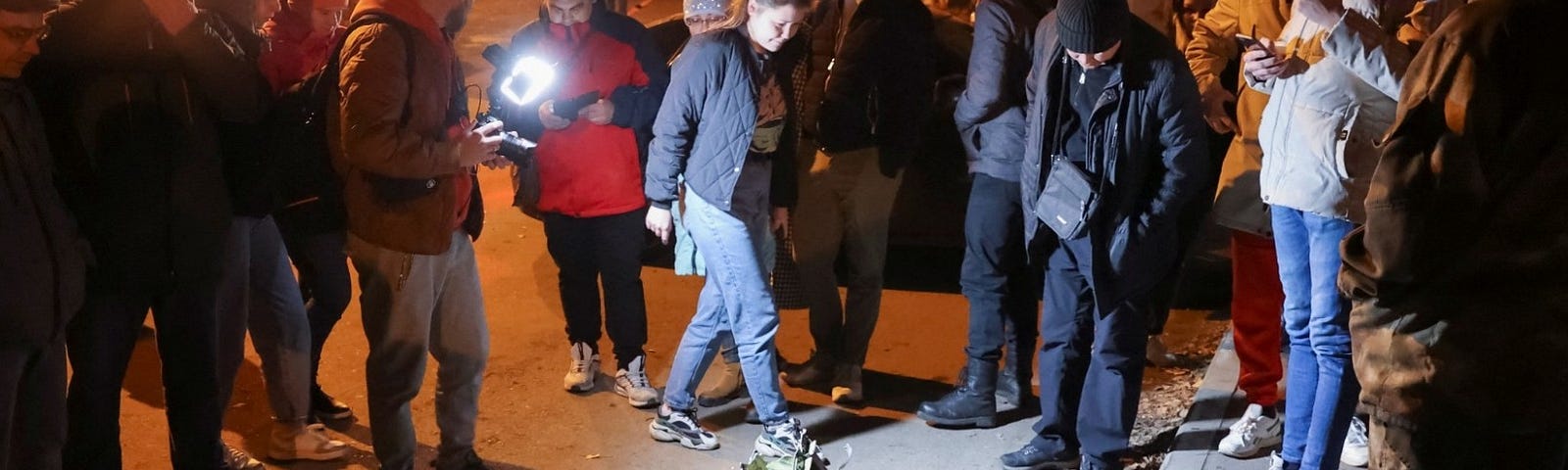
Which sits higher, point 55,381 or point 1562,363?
point 1562,363

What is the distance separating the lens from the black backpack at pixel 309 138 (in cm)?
392

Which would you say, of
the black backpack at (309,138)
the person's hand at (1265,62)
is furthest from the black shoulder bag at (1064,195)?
the black backpack at (309,138)

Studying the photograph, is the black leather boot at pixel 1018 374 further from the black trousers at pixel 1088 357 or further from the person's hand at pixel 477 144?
the person's hand at pixel 477 144

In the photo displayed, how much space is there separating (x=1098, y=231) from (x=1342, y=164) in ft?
2.40

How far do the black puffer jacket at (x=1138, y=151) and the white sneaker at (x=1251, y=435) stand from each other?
0.79m

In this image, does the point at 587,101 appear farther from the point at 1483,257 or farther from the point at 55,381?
the point at 1483,257

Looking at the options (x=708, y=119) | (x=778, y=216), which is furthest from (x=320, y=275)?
(x=778, y=216)

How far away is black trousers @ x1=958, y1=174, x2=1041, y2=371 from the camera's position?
16.5ft

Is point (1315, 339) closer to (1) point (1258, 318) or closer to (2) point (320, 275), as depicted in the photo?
(1) point (1258, 318)

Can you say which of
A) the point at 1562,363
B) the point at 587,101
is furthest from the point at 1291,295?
the point at 587,101

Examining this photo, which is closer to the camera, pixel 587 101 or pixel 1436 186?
pixel 1436 186

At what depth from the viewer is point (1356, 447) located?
483 centimetres

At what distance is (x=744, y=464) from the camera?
4793mm

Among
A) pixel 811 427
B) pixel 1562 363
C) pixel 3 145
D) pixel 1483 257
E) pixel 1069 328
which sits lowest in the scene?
pixel 811 427
